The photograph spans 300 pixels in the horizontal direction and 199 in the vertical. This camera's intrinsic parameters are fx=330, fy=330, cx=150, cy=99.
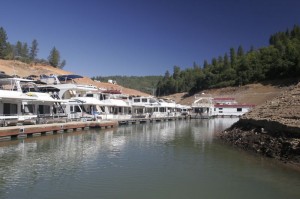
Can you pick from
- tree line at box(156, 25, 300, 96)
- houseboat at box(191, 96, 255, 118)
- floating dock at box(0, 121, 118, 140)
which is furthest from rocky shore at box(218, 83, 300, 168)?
tree line at box(156, 25, 300, 96)

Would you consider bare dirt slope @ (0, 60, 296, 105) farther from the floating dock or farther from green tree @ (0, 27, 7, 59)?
the floating dock

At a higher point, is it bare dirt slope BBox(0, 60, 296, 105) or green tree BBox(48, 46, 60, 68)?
green tree BBox(48, 46, 60, 68)

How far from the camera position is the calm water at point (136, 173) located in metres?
15.5

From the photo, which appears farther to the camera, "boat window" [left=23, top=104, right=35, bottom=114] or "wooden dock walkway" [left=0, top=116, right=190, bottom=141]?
"boat window" [left=23, top=104, right=35, bottom=114]

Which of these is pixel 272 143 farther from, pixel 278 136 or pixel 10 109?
pixel 10 109

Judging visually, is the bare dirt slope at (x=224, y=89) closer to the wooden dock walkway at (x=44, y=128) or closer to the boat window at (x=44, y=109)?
the boat window at (x=44, y=109)

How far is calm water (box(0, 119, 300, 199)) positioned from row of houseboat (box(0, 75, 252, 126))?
7.44m

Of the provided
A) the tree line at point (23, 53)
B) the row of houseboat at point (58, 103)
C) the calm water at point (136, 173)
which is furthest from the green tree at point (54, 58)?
the calm water at point (136, 173)

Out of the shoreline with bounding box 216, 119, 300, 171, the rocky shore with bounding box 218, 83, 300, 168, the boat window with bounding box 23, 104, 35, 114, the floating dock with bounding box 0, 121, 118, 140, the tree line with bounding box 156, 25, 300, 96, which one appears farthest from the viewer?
the tree line with bounding box 156, 25, 300, 96

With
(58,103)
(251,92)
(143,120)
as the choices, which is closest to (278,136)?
(58,103)

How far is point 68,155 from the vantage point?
2419 centimetres

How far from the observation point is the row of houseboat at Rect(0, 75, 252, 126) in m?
35.0

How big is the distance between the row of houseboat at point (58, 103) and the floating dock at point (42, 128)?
3.99 feet

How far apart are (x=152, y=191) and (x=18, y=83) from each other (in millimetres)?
29089
